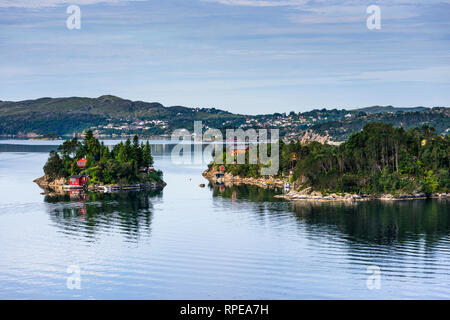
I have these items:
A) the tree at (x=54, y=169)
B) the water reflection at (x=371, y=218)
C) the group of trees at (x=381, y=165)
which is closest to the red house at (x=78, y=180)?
the tree at (x=54, y=169)

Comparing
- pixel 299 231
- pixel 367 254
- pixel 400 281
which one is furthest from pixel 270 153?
pixel 400 281

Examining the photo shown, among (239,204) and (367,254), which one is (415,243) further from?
(239,204)

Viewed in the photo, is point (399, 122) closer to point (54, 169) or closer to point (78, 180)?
point (54, 169)

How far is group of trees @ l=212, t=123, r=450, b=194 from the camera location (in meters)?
59.2

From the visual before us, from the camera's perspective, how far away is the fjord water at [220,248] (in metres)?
28.7

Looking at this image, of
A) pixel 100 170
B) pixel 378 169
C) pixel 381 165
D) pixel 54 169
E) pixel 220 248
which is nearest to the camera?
pixel 220 248

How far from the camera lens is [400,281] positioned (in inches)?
1161

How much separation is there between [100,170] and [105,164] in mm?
875

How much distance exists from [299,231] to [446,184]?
2393cm

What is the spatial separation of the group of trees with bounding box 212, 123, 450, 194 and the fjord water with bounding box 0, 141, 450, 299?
391 cm

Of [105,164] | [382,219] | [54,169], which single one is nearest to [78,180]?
[105,164]

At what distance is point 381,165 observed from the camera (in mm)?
62750
